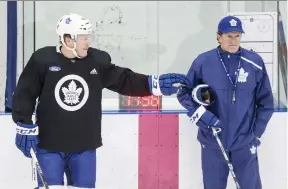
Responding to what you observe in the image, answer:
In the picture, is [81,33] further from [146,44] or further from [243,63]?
[146,44]

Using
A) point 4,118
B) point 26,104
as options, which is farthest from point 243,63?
point 4,118

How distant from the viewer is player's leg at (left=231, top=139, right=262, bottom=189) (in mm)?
3010

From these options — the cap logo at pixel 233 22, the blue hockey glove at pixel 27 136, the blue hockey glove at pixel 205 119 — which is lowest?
the blue hockey glove at pixel 27 136

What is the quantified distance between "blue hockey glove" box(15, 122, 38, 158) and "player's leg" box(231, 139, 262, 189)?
3.44ft

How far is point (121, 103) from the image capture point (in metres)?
3.76

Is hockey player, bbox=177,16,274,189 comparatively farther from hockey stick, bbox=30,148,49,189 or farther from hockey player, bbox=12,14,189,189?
hockey stick, bbox=30,148,49,189

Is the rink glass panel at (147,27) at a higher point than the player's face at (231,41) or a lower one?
higher

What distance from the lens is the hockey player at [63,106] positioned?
2.70 metres

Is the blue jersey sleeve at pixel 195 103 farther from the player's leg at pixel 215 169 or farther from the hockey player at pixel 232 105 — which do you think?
the player's leg at pixel 215 169

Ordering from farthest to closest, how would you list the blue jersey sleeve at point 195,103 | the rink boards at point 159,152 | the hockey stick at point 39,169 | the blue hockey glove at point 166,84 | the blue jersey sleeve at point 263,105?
1. the rink boards at point 159,152
2. the blue jersey sleeve at point 263,105
3. the blue jersey sleeve at point 195,103
4. the blue hockey glove at point 166,84
5. the hockey stick at point 39,169

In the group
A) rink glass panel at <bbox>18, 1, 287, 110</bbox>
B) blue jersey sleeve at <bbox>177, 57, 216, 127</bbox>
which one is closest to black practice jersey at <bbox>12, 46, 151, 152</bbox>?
blue jersey sleeve at <bbox>177, 57, 216, 127</bbox>

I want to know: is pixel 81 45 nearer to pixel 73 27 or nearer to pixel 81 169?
pixel 73 27

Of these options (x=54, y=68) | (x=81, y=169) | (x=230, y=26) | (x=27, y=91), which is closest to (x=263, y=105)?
(x=230, y=26)

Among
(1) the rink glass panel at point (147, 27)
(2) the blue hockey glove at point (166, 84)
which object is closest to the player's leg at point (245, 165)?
(2) the blue hockey glove at point (166, 84)
